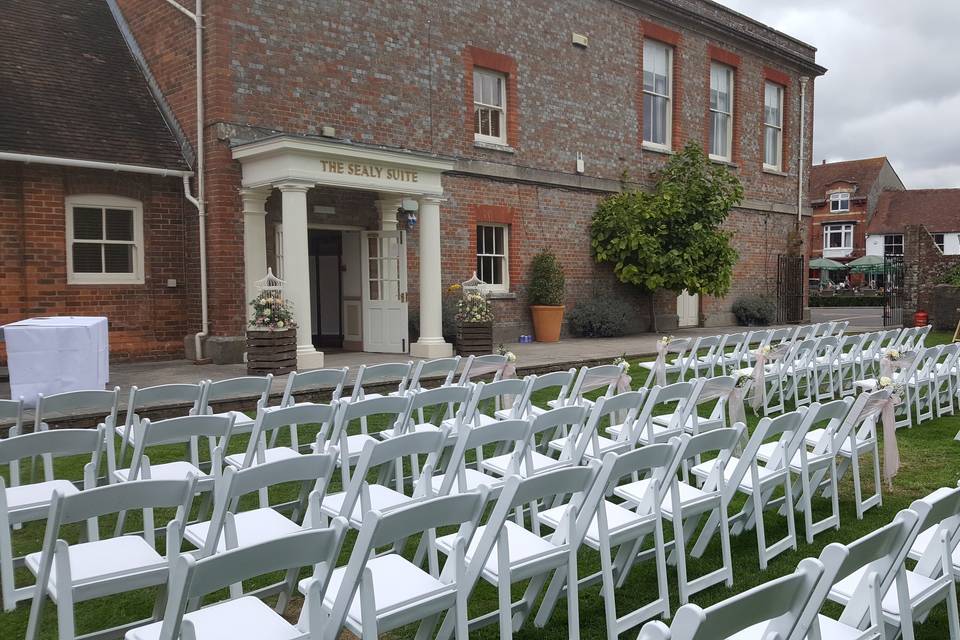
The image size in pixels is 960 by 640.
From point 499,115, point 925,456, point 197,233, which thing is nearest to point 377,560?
point 925,456

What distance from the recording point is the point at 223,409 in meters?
8.40

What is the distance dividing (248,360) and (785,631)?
9.24m

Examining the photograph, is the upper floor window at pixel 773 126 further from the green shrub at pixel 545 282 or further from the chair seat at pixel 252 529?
the chair seat at pixel 252 529

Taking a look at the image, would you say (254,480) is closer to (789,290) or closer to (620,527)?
(620,527)

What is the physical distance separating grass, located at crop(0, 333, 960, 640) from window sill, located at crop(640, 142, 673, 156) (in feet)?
42.6

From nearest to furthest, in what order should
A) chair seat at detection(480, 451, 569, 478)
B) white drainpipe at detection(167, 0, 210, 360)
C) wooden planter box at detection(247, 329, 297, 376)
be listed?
chair seat at detection(480, 451, 569, 478) < wooden planter box at detection(247, 329, 297, 376) < white drainpipe at detection(167, 0, 210, 360)

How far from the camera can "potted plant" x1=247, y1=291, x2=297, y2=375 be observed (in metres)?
10.3

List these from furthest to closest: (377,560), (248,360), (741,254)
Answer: (741,254), (248,360), (377,560)

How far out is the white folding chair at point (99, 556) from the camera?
2.51 m

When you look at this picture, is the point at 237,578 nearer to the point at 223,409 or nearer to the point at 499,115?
the point at 223,409

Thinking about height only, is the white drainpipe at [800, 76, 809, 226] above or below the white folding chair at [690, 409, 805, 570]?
above

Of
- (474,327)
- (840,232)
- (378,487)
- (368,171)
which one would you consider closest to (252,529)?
(378,487)

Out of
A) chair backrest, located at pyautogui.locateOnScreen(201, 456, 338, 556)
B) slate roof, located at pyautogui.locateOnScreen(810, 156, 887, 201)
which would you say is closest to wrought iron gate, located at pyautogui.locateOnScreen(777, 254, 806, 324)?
chair backrest, located at pyautogui.locateOnScreen(201, 456, 338, 556)

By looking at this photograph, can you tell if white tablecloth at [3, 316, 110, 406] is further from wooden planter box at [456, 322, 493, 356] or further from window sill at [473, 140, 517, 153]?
window sill at [473, 140, 517, 153]
